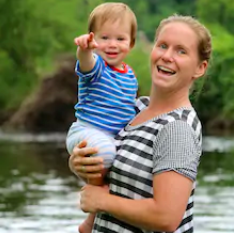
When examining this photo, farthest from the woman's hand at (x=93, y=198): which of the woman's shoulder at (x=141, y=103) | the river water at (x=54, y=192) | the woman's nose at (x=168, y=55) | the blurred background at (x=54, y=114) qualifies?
the river water at (x=54, y=192)

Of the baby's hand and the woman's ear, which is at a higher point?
the baby's hand

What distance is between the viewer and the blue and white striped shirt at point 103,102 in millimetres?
4109

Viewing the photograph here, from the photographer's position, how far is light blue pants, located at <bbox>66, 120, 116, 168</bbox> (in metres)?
3.86

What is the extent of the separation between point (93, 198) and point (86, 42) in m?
0.61

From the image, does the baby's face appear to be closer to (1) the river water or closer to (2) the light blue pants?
(2) the light blue pants

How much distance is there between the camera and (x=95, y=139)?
398 centimetres

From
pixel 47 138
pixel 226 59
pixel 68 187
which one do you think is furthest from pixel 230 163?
pixel 47 138

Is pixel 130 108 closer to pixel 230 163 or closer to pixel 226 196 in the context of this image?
pixel 226 196

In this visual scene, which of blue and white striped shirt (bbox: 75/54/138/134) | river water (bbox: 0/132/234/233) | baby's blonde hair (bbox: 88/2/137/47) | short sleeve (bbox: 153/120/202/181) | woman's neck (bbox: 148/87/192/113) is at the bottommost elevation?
short sleeve (bbox: 153/120/202/181)

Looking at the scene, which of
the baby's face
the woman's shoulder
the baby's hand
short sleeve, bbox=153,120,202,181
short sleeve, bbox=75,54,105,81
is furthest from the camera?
the baby's face

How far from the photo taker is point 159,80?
379 centimetres

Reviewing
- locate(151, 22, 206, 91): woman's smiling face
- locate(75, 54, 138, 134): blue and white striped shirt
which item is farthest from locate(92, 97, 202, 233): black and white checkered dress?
locate(75, 54, 138, 134): blue and white striped shirt

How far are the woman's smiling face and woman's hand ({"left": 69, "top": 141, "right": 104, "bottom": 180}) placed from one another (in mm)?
369

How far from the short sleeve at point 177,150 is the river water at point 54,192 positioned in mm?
7194
